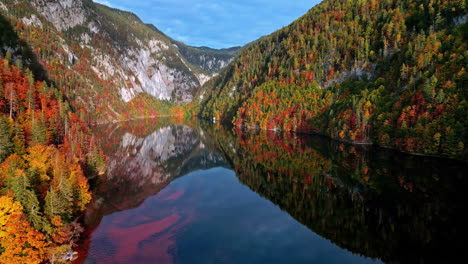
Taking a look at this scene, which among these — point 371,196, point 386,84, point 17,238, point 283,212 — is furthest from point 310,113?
point 17,238

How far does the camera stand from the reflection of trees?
33.5 metres

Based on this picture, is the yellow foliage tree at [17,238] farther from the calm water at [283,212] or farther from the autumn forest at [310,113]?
the calm water at [283,212]

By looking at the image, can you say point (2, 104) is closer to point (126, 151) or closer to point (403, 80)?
point (126, 151)

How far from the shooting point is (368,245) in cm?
3341

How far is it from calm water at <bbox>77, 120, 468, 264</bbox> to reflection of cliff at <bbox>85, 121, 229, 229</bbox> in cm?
41

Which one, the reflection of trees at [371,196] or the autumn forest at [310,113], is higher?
the autumn forest at [310,113]

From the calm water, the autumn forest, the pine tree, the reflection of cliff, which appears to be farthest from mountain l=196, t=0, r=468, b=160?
the pine tree

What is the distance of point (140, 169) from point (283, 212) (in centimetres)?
4706

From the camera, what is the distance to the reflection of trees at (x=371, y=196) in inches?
1318

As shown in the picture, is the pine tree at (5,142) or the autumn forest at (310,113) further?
the pine tree at (5,142)

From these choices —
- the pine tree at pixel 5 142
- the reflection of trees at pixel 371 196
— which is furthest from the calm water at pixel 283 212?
the pine tree at pixel 5 142

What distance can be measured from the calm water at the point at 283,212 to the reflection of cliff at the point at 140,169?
16.3 inches

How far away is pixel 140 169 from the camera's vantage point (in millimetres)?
76938

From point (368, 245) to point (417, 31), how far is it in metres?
147
